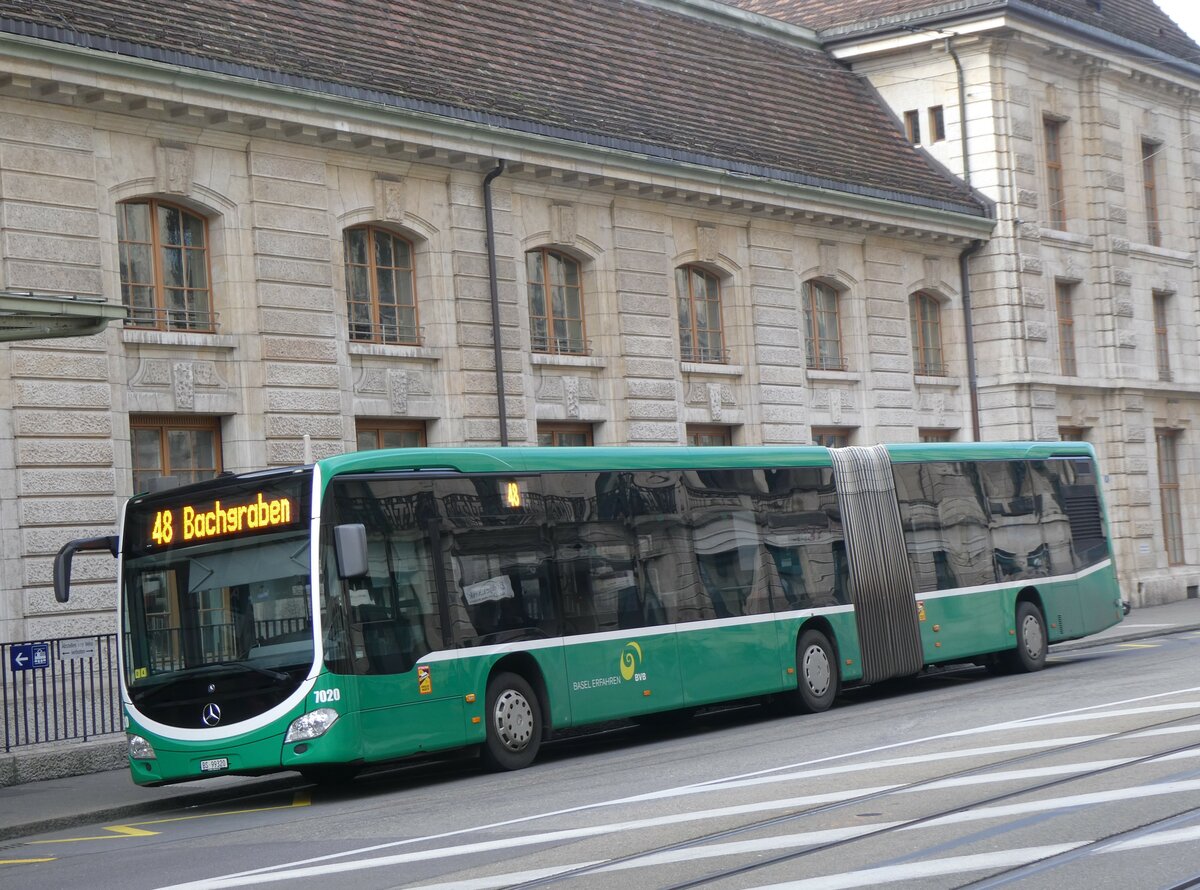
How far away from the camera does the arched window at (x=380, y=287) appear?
25219 mm

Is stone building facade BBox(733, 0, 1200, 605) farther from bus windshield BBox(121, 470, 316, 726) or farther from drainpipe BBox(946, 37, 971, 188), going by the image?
bus windshield BBox(121, 470, 316, 726)

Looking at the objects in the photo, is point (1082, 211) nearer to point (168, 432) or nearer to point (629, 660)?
point (168, 432)

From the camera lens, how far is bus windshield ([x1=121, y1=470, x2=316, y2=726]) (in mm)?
14969

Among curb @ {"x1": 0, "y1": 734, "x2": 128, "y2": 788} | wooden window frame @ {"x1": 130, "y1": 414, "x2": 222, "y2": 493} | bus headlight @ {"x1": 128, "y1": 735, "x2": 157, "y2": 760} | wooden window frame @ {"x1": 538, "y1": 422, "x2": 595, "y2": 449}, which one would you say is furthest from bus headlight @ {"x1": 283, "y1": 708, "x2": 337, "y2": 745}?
wooden window frame @ {"x1": 538, "y1": 422, "x2": 595, "y2": 449}

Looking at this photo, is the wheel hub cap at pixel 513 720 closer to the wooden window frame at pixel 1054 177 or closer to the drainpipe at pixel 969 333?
the drainpipe at pixel 969 333

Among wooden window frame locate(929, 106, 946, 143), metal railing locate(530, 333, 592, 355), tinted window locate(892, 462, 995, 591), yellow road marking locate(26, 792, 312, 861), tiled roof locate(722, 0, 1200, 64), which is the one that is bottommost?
yellow road marking locate(26, 792, 312, 861)

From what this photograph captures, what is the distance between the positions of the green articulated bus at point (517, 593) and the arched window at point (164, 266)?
6.72m

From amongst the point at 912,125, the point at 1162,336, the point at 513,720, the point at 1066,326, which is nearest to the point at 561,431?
the point at 513,720

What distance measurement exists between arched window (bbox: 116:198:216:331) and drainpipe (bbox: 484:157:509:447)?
191 inches

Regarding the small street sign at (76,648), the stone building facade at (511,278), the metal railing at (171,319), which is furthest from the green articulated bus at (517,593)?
the metal railing at (171,319)

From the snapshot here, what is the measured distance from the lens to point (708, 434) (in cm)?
3098

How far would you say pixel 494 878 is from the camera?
9.72m

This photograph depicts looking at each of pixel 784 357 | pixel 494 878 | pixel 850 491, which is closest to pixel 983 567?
pixel 850 491

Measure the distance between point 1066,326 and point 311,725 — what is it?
2821cm
